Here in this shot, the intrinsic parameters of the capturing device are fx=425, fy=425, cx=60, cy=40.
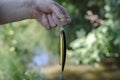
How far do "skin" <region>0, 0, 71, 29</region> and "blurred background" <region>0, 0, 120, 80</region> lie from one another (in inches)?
39.1

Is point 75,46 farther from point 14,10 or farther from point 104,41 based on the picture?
point 14,10

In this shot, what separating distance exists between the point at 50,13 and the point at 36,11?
0.28 ft

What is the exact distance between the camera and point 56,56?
22.7 ft

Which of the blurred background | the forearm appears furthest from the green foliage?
the forearm

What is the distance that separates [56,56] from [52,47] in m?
0.28

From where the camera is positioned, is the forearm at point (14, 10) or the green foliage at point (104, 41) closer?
the forearm at point (14, 10)

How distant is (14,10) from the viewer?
204cm

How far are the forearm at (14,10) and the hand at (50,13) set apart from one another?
4 centimetres

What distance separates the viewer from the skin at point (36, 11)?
195 cm

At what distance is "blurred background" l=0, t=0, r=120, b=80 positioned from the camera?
4250 millimetres

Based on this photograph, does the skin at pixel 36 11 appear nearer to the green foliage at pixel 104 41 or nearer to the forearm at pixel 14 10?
the forearm at pixel 14 10

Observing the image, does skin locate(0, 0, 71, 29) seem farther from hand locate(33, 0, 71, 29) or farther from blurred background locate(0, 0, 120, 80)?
blurred background locate(0, 0, 120, 80)

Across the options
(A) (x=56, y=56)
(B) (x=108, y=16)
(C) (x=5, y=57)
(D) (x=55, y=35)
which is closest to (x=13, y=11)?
(C) (x=5, y=57)

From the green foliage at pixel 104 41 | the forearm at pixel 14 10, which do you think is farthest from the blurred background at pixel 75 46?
the forearm at pixel 14 10
